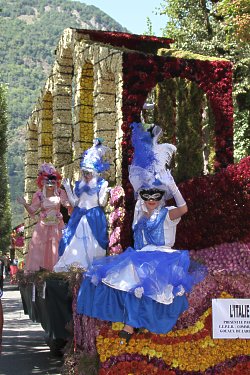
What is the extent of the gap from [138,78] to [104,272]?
7016mm

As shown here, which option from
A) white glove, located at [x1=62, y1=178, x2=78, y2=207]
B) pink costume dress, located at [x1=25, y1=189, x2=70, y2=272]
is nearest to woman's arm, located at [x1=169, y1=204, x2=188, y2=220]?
white glove, located at [x1=62, y1=178, x2=78, y2=207]

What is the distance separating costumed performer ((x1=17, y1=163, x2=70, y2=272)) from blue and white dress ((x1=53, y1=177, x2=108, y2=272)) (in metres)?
1.25

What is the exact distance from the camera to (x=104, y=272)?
668 cm

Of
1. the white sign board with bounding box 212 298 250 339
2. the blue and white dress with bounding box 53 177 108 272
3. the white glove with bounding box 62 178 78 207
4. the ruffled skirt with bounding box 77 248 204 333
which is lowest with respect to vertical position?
the white sign board with bounding box 212 298 250 339

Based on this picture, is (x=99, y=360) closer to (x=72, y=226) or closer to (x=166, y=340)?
(x=166, y=340)

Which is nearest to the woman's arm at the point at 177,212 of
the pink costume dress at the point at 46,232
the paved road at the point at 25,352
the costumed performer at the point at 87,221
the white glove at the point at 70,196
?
the paved road at the point at 25,352

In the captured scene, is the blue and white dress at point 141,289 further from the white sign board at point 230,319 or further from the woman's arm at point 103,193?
the woman's arm at point 103,193

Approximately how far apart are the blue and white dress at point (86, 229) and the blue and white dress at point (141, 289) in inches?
129

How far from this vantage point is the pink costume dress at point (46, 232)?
11672 mm

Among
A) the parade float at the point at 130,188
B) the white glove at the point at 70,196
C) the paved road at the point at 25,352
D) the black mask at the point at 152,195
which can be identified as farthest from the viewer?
the white glove at the point at 70,196

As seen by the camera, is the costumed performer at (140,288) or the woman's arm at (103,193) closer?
the costumed performer at (140,288)

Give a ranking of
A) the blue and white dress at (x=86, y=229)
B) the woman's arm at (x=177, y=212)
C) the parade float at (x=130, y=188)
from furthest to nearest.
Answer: the blue and white dress at (x=86, y=229), the woman's arm at (x=177, y=212), the parade float at (x=130, y=188)

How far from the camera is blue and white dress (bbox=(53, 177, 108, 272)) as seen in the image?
10133mm

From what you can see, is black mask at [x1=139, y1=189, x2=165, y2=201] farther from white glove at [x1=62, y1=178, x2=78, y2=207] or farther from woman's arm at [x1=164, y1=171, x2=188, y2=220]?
white glove at [x1=62, y1=178, x2=78, y2=207]
